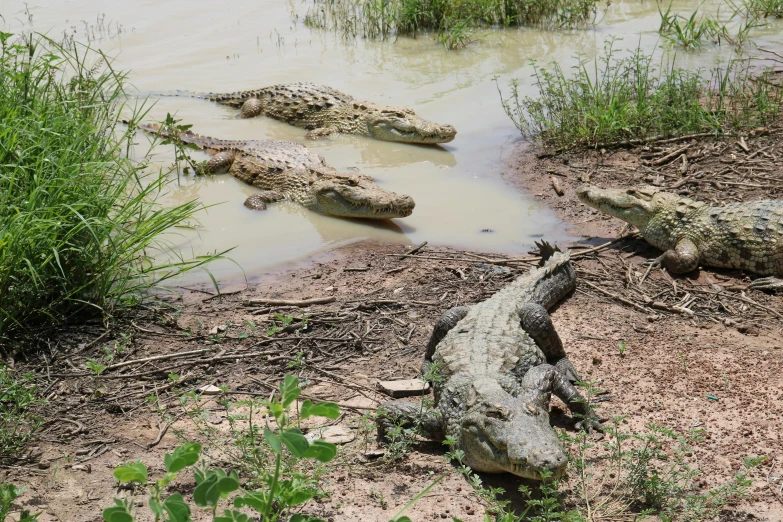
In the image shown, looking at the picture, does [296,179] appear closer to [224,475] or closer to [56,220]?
[56,220]

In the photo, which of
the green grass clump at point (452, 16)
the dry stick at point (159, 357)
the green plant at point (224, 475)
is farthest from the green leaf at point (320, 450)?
the green grass clump at point (452, 16)

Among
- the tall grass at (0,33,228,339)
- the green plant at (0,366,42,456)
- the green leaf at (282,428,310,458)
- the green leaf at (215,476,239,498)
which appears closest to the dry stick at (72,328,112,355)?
the tall grass at (0,33,228,339)

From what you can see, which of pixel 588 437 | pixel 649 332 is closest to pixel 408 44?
pixel 649 332

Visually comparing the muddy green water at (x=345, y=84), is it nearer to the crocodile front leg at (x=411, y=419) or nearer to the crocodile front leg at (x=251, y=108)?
the crocodile front leg at (x=251, y=108)

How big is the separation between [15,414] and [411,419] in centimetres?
192

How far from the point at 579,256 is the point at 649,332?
1253mm

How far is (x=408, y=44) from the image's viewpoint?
38.7 ft

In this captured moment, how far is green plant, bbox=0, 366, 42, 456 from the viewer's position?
140 inches

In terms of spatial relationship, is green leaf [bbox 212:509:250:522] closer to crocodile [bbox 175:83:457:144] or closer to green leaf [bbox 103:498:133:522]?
green leaf [bbox 103:498:133:522]

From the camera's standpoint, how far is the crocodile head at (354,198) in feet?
22.5

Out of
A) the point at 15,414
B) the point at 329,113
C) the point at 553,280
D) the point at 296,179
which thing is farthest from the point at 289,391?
the point at 329,113

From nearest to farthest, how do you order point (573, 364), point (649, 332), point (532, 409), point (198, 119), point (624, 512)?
point (624, 512), point (532, 409), point (573, 364), point (649, 332), point (198, 119)

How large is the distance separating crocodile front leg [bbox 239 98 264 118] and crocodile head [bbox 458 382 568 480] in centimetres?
717

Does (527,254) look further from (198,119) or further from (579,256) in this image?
(198,119)
